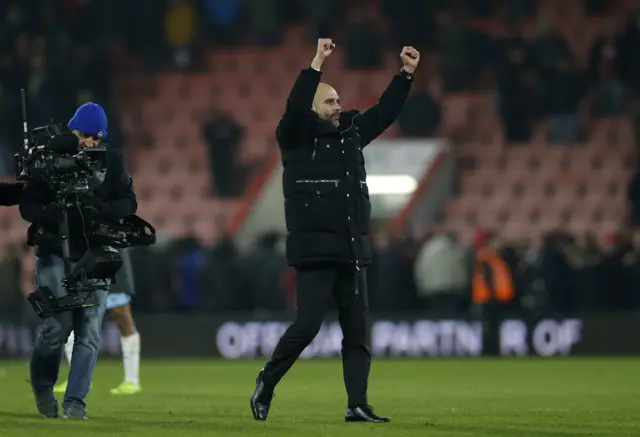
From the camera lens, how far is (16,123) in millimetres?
28438

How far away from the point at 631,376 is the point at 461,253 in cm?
547

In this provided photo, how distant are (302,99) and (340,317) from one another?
4.85ft

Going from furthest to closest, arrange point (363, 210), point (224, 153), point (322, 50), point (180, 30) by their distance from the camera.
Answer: point (180, 30)
point (224, 153)
point (363, 210)
point (322, 50)

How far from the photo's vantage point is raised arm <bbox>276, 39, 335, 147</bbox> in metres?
10.5

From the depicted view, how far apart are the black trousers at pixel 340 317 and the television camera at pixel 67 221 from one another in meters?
1.20

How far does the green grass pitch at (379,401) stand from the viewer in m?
10.4

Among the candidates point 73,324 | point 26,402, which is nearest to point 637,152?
point 26,402

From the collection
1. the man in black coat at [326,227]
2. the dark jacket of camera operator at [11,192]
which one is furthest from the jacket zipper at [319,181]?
the dark jacket of camera operator at [11,192]

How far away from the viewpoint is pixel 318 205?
1075 cm

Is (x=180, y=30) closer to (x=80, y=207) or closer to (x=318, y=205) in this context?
(x=80, y=207)

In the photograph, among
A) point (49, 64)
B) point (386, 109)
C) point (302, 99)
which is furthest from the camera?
point (49, 64)

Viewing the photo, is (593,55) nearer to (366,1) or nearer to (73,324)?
(366,1)

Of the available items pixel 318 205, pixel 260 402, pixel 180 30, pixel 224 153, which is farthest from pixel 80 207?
pixel 180 30

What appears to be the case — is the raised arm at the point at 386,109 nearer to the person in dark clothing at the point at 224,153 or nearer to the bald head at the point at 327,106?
the bald head at the point at 327,106
